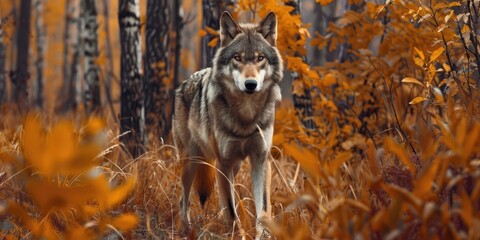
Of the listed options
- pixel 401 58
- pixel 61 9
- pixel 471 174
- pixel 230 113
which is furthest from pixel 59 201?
pixel 61 9

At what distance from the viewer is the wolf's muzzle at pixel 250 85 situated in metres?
4.78

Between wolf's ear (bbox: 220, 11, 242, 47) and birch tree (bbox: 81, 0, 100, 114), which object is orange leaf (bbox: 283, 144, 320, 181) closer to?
wolf's ear (bbox: 220, 11, 242, 47)

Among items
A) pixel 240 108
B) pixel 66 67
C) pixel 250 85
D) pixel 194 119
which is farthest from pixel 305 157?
pixel 66 67

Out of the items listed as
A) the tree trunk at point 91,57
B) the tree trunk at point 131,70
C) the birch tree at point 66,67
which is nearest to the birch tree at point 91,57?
the tree trunk at point 91,57

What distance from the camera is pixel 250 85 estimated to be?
4.78 meters

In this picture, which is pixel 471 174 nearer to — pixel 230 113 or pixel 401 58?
pixel 230 113

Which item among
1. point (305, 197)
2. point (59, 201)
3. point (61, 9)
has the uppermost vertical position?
point (59, 201)

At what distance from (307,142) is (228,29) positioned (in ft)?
5.74

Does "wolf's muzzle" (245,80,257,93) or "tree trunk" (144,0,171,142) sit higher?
"wolf's muzzle" (245,80,257,93)

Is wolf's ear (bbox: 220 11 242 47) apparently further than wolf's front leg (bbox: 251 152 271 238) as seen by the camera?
Yes

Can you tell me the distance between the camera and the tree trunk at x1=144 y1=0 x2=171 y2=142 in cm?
911

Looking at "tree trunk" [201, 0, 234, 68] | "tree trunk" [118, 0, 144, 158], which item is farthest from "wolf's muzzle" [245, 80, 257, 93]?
"tree trunk" [201, 0, 234, 68]

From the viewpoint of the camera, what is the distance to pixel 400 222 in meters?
1.93

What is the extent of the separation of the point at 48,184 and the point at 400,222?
1.05 m
